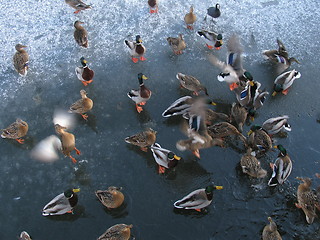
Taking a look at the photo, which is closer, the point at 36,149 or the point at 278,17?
the point at 36,149

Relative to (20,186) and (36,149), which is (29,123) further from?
(20,186)

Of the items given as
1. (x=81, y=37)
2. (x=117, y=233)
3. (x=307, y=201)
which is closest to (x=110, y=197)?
(x=117, y=233)

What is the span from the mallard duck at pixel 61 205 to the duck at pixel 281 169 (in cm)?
291

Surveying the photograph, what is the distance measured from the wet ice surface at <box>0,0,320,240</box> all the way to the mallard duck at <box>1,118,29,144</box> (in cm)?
19

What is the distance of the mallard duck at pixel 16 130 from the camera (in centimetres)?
557

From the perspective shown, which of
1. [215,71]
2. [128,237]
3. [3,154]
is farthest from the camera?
[215,71]

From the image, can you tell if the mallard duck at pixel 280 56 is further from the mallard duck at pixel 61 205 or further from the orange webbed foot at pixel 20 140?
the orange webbed foot at pixel 20 140

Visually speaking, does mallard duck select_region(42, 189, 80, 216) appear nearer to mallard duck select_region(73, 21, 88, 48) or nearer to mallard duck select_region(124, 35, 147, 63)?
mallard duck select_region(124, 35, 147, 63)

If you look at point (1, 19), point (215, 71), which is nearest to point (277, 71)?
point (215, 71)

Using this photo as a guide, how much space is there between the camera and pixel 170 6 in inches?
319

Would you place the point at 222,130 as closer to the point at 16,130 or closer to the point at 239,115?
the point at 239,115

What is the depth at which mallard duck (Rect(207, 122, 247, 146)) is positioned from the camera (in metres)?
5.48

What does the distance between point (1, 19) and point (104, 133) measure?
4485 mm

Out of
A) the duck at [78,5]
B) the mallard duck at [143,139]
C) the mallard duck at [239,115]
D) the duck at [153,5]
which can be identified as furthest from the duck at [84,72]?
the mallard duck at [239,115]
